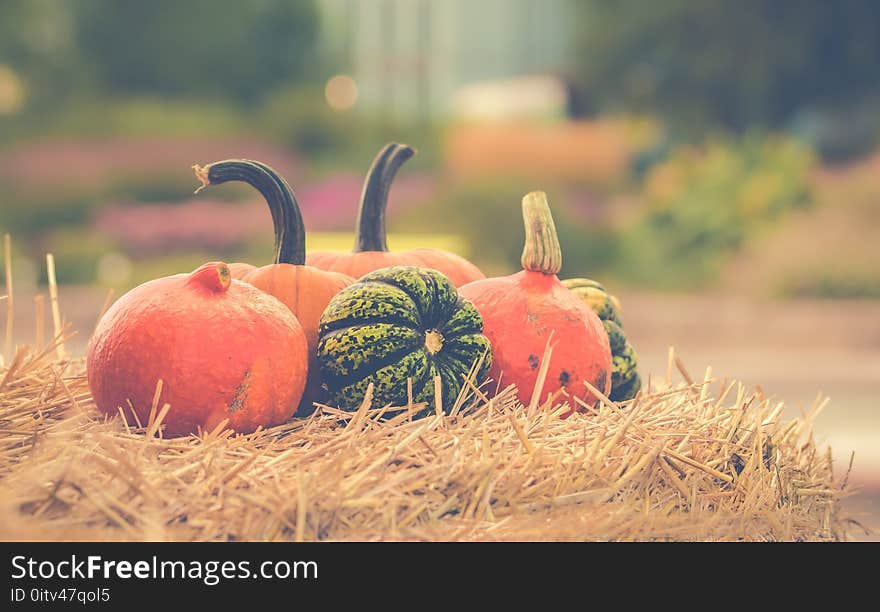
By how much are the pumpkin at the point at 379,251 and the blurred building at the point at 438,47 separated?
1678 centimetres

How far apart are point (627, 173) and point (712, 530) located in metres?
14.2

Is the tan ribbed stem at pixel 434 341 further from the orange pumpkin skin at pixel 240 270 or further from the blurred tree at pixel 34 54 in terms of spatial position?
the blurred tree at pixel 34 54

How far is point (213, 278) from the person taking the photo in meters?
2.06

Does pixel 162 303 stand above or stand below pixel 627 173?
above

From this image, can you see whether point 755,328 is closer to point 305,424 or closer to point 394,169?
point 394,169

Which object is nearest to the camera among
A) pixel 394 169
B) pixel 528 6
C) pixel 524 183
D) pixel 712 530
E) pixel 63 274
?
pixel 712 530

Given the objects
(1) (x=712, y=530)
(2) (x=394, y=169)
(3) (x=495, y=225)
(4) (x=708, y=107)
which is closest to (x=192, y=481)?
(1) (x=712, y=530)

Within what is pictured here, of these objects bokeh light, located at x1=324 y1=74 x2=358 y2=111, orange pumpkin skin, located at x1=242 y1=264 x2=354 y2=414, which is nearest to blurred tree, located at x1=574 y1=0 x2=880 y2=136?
bokeh light, located at x1=324 y1=74 x2=358 y2=111

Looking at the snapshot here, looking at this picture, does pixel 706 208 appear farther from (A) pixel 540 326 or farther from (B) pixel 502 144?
(A) pixel 540 326

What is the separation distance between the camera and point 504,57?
2469 centimetres

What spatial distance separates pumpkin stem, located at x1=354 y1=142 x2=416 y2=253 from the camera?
8.62ft

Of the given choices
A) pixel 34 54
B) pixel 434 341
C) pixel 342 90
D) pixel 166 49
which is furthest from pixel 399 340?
pixel 342 90

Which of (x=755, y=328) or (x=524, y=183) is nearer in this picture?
(x=755, y=328)

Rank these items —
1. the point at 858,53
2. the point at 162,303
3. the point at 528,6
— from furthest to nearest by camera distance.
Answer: the point at 528,6
the point at 858,53
the point at 162,303
